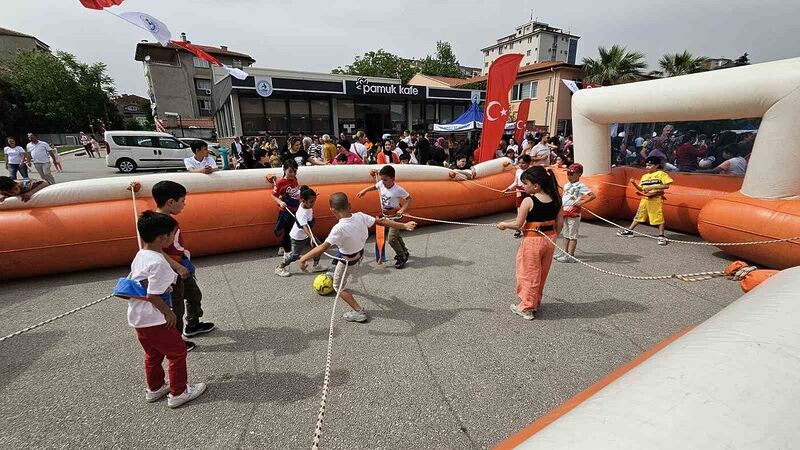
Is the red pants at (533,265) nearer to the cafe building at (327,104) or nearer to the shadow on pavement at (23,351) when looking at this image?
the shadow on pavement at (23,351)

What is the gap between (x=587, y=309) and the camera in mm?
4023

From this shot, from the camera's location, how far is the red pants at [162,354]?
246 cm

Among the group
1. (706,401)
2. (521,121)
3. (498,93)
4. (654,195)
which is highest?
(498,93)

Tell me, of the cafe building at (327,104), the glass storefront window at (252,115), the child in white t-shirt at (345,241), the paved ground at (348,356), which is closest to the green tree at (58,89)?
the cafe building at (327,104)

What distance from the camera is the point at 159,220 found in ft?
7.94

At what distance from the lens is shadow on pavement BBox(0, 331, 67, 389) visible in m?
3.06

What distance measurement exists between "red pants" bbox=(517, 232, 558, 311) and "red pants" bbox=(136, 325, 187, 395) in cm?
326

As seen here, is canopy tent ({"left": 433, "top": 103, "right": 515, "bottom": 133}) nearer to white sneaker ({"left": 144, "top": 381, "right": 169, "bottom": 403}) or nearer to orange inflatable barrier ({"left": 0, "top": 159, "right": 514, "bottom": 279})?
orange inflatable barrier ({"left": 0, "top": 159, "right": 514, "bottom": 279})

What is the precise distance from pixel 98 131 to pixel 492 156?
59.1m

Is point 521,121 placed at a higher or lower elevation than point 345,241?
higher

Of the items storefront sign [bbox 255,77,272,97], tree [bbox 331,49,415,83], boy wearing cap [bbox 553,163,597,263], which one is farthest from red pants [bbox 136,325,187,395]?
tree [bbox 331,49,415,83]

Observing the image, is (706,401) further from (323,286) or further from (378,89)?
(378,89)

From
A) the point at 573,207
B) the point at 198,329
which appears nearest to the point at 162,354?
the point at 198,329

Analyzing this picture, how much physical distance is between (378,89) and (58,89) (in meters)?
43.8
